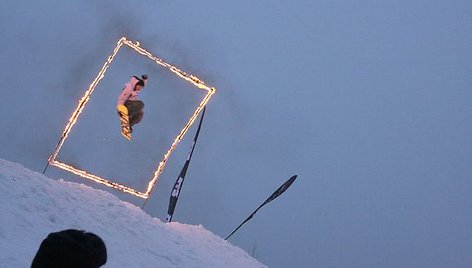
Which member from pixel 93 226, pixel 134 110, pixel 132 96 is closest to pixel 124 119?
pixel 134 110

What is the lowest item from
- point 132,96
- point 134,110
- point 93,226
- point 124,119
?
point 93,226

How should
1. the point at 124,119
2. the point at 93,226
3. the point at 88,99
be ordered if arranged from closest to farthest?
the point at 93,226 < the point at 88,99 < the point at 124,119

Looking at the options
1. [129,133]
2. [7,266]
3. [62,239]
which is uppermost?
[62,239]

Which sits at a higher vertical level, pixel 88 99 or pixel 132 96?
pixel 132 96

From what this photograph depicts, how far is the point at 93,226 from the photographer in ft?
38.1

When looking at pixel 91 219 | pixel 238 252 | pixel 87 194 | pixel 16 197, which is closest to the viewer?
pixel 16 197

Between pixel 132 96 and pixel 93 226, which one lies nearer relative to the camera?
pixel 93 226

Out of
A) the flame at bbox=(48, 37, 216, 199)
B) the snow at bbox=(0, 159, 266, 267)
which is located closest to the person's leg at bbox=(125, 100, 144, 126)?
the flame at bbox=(48, 37, 216, 199)

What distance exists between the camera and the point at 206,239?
47.9 feet

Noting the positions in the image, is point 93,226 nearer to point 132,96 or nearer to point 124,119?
point 124,119

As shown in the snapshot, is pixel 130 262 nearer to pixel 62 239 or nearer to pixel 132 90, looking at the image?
pixel 132 90

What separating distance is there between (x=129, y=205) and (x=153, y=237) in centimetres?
144

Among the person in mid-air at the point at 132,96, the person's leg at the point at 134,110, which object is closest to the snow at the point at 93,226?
the person's leg at the point at 134,110

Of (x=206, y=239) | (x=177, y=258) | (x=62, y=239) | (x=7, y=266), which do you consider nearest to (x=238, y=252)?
(x=206, y=239)
